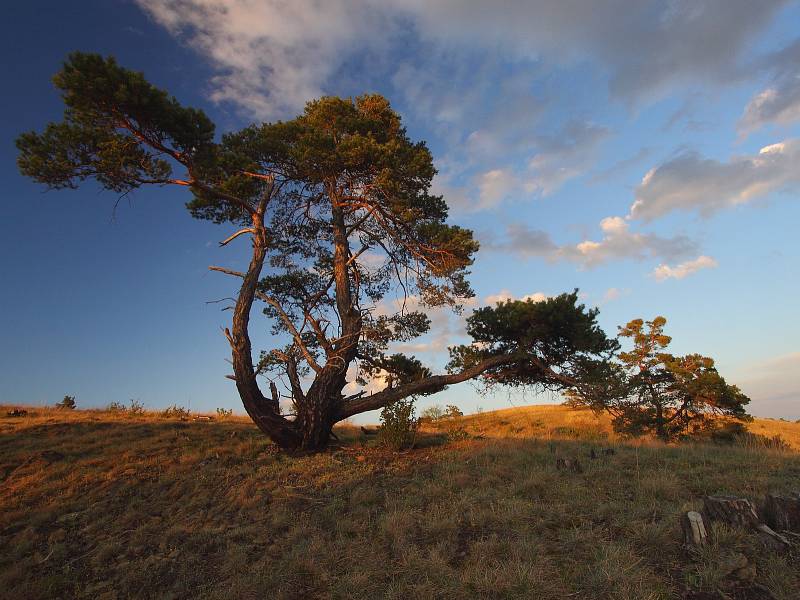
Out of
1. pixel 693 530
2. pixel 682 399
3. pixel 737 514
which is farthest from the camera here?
pixel 682 399

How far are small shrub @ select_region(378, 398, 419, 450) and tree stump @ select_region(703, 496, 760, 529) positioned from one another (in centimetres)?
777

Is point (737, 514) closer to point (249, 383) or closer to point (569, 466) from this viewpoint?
point (569, 466)

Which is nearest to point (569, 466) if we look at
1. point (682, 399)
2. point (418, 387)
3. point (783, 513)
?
point (783, 513)

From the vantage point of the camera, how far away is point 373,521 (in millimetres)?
7945

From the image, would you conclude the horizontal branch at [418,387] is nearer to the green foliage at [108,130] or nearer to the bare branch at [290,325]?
the bare branch at [290,325]

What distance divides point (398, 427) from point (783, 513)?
8.59 meters

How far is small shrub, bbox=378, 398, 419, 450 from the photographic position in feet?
41.8

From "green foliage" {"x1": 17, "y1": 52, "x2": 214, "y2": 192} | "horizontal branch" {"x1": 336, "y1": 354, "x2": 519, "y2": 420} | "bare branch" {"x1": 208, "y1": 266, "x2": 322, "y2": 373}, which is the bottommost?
"horizontal branch" {"x1": 336, "y1": 354, "x2": 519, "y2": 420}

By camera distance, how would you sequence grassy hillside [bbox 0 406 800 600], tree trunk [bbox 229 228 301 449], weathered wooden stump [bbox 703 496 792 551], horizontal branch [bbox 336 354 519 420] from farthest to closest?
horizontal branch [bbox 336 354 519 420]
tree trunk [bbox 229 228 301 449]
weathered wooden stump [bbox 703 496 792 551]
grassy hillside [bbox 0 406 800 600]

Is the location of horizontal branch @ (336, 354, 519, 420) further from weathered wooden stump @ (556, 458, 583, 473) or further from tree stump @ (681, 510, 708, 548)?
tree stump @ (681, 510, 708, 548)

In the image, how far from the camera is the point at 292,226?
53.5ft

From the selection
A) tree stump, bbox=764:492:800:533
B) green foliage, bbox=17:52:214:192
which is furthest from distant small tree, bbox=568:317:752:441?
green foliage, bbox=17:52:214:192

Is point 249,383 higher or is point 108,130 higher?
point 108,130

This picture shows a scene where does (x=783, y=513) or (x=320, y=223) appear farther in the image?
(x=320, y=223)
